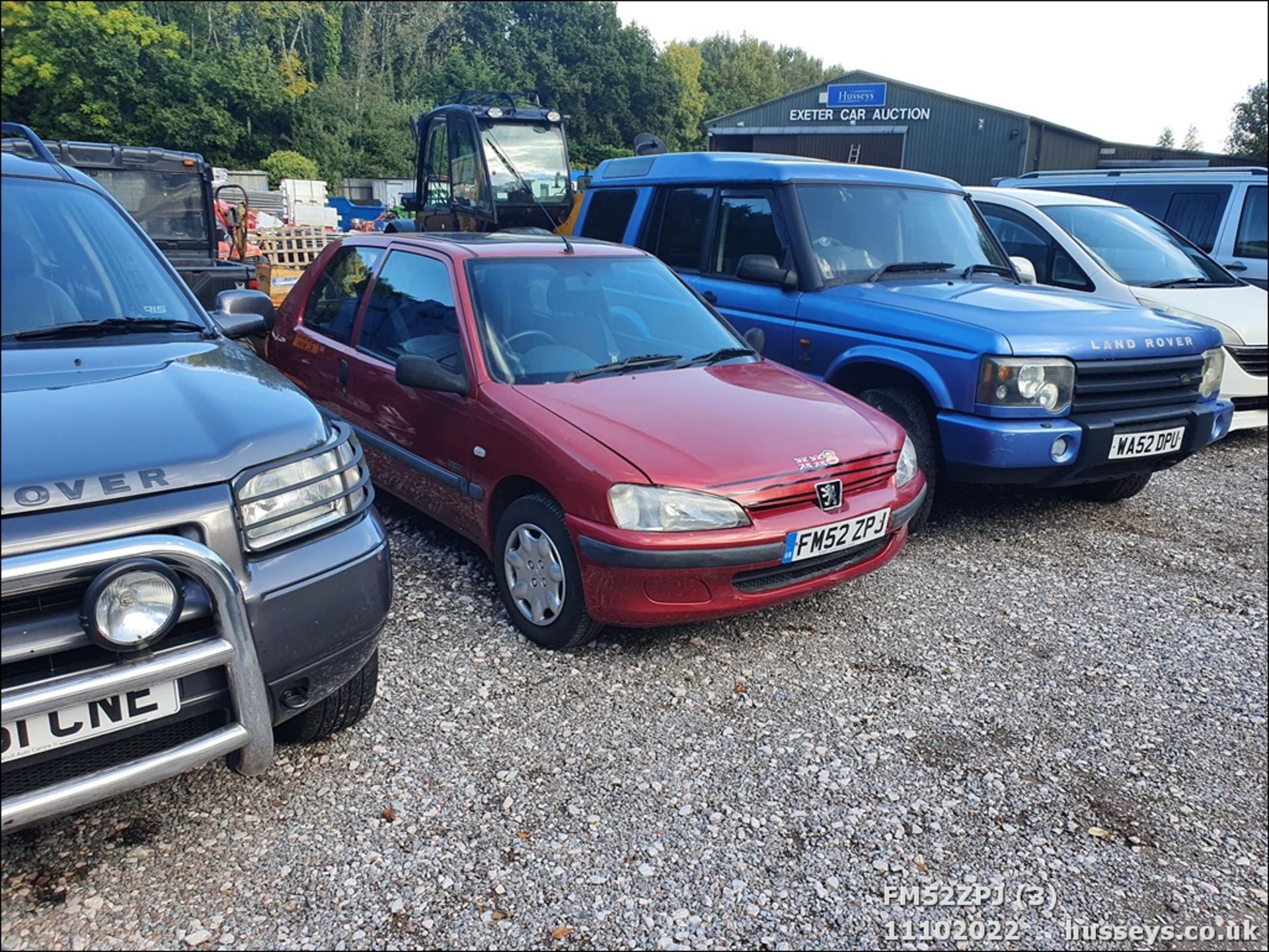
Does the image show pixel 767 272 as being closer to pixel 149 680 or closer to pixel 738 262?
pixel 738 262

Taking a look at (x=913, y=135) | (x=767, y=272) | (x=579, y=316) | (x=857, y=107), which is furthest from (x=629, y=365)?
(x=857, y=107)

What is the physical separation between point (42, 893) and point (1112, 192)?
1082 cm

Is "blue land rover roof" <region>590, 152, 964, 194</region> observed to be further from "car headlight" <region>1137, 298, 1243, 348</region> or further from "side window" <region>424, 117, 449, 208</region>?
"side window" <region>424, 117, 449, 208</region>

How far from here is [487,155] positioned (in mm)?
12906

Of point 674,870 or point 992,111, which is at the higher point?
point 992,111

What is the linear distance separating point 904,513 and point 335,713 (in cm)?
240

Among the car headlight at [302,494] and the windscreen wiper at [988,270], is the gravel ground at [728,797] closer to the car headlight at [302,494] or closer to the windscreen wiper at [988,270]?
the car headlight at [302,494]

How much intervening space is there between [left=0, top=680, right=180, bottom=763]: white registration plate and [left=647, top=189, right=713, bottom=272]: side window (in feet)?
15.7

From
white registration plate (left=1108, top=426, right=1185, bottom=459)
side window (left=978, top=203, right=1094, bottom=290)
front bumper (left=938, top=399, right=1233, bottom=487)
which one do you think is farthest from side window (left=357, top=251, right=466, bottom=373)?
side window (left=978, top=203, right=1094, bottom=290)

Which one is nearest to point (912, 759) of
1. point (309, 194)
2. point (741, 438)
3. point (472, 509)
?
point (741, 438)

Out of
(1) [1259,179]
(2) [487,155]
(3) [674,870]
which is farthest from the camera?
(2) [487,155]

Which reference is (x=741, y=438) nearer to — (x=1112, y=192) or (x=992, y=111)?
(x=1112, y=192)

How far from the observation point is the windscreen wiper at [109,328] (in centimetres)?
252

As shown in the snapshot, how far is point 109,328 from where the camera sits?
2762 millimetres
